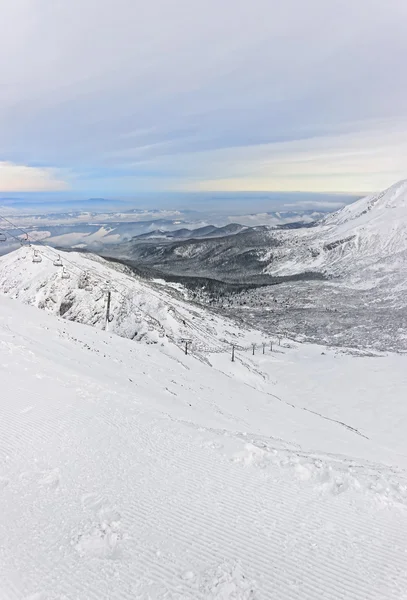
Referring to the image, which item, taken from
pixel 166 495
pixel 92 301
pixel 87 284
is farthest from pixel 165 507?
pixel 87 284

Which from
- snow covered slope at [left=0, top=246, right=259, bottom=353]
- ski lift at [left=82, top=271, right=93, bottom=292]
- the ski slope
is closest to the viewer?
the ski slope

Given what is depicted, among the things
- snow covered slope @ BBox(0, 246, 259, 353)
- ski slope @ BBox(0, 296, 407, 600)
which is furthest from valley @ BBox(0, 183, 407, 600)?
snow covered slope @ BBox(0, 246, 259, 353)

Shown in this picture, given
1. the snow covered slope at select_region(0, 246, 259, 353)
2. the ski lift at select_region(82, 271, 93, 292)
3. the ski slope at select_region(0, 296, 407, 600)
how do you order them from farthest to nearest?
the ski lift at select_region(82, 271, 93, 292) → the snow covered slope at select_region(0, 246, 259, 353) → the ski slope at select_region(0, 296, 407, 600)

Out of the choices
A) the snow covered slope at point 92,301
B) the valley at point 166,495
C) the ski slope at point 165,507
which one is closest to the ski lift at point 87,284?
the snow covered slope at point 92,301

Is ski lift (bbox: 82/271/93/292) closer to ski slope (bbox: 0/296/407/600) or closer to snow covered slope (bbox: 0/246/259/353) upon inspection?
snow covered slope (bbox: 0/246/259/353)

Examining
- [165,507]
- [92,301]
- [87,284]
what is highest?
[165,507]

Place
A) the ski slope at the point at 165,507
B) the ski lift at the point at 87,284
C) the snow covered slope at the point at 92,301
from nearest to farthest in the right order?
the ski slope at the point at 165,507 → the snow covered slope at the point at 92,301 → the ski lift at the point at 87,284

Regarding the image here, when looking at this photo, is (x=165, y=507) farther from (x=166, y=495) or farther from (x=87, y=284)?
(x=87, y=284)

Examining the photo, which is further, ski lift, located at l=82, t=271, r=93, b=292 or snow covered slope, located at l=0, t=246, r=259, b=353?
ski lift, located at l=82, t=271, r=93, b=292

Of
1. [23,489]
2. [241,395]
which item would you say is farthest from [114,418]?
[241,395]

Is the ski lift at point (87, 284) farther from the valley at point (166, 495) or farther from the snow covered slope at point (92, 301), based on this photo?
the valley at point (166, 495)
